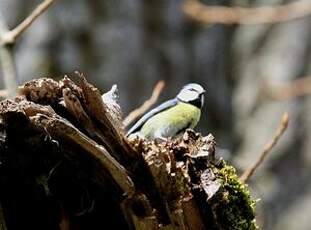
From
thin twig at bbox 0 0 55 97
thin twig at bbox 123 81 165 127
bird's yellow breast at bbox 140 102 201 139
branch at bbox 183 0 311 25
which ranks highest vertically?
branch at bbox 183 0 311 25

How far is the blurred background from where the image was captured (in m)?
2.73

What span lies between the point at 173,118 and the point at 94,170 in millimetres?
698

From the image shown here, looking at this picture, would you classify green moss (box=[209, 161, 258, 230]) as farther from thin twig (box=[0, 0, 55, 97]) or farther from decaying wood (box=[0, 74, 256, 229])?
thin twig (box=[0, 0, 55, 97])

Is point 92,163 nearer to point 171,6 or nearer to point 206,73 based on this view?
point 171,6

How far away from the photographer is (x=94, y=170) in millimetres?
1128

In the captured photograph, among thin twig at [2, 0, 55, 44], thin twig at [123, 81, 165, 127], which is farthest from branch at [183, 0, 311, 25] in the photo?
thin twig at [2, 0, 55, 44]

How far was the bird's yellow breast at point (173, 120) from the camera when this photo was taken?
5.69ft

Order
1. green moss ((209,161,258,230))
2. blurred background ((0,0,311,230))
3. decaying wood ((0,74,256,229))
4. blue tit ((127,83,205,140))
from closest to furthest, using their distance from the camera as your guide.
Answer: decaying wood ((0,74,256,229))
green moss ((209,161,258,230))
blue tit ((127,83,205,140))
blurred background ((0,0,311,230))

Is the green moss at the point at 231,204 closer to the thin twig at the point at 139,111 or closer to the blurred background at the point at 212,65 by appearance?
the thin twig at the point at 139,111

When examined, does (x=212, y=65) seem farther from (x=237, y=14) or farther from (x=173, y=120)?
(x=173, y=120)

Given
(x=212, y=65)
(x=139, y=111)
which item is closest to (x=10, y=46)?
(x=139, y=111)

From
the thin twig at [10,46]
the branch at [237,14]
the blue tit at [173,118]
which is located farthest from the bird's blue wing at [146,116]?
the branch at [237,14]

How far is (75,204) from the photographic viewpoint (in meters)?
1.15

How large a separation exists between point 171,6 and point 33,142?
1963 millimetres
